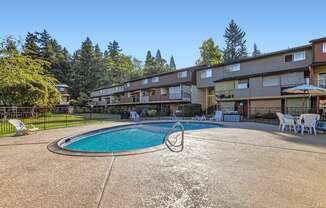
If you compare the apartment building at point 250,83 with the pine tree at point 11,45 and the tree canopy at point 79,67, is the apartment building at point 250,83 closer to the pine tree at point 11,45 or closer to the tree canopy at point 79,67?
the pine tree at point 11,45

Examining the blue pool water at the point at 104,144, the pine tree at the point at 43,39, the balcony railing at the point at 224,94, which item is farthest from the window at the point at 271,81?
the pine tree at the point at 43,39

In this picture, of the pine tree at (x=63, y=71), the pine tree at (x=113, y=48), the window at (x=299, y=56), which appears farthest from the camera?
the pine tree at (x=113, y=48)

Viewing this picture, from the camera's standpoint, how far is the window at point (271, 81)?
2135cm

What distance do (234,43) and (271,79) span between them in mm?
36621

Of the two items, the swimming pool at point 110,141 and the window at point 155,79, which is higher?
the window at point 155,79

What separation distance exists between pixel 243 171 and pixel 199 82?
26.2 m

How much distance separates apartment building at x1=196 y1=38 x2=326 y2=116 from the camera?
19.1m

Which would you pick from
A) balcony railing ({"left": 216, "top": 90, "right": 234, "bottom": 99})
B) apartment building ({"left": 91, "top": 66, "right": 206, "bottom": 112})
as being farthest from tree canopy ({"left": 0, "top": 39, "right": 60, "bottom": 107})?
balcony railing ({"left": 216, "top": 90, "right": 234, "bottom": 99})

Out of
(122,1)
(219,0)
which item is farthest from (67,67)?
(219,0)

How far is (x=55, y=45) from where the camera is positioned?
59781 millimetres

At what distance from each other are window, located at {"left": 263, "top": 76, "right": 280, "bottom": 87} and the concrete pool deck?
16975 millimetres

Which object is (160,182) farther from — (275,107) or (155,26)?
(275,107)

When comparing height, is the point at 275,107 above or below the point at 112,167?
above

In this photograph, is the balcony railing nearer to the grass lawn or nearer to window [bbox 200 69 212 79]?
window [bbox 200 69 212 79]
